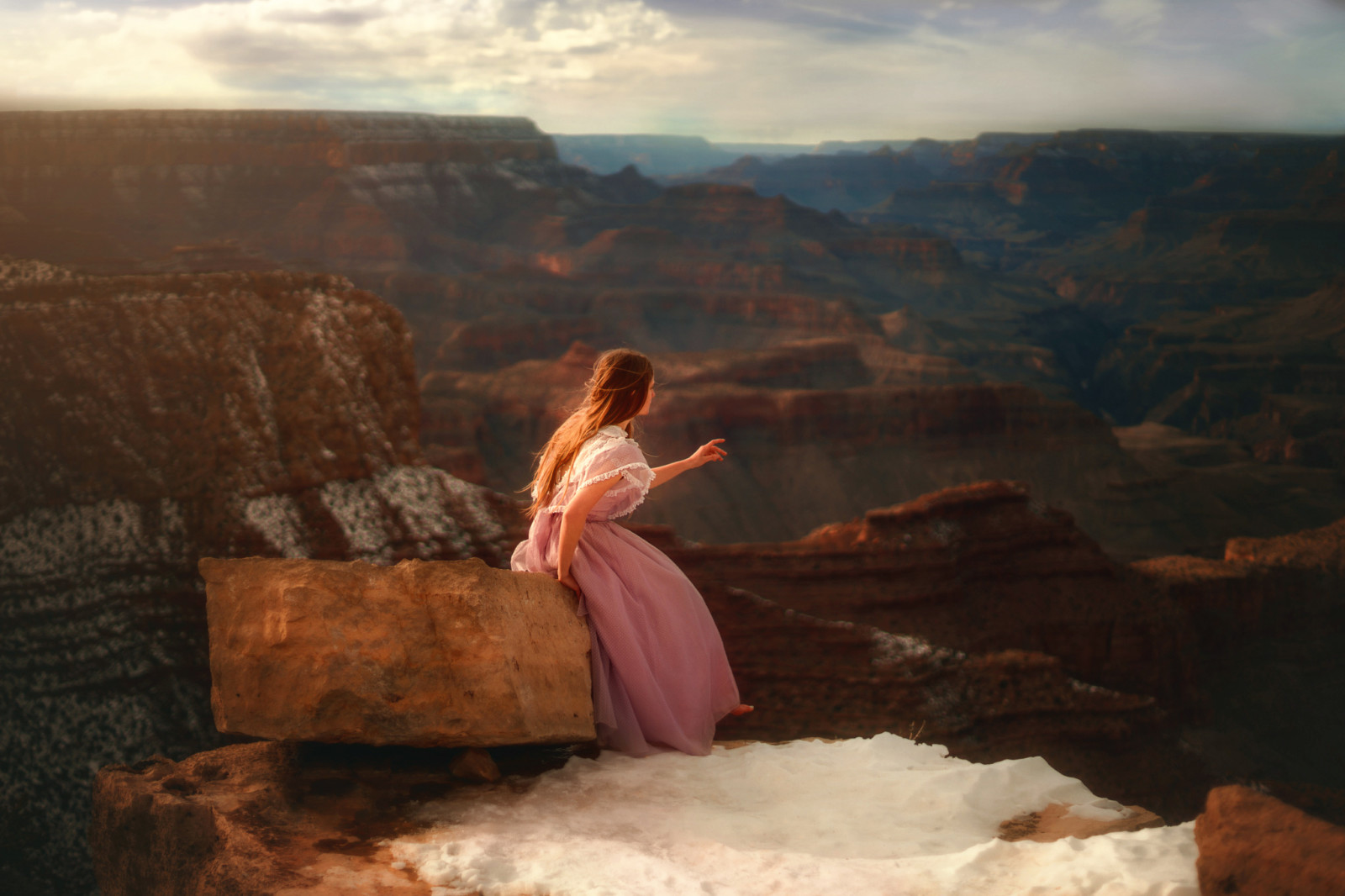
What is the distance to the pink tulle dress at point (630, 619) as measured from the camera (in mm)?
4977

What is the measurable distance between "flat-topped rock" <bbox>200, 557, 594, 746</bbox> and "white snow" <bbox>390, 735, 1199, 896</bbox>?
0.38m

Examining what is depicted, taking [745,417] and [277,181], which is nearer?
[745,417]

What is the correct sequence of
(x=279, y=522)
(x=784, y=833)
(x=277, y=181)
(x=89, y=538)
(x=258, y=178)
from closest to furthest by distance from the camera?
(x=784, y=833) → (x=89, y=538) → (x=279, y=522) → (x=258, y=178) → (x=277, y=181)

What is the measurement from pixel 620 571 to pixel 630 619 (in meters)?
0.25

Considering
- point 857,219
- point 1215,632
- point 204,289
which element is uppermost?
point 857,219

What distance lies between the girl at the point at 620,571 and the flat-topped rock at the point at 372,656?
0.55m

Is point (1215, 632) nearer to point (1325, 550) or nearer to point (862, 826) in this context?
point (1325, 550)

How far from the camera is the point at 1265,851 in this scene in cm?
301

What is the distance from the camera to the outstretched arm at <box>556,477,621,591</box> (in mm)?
4719

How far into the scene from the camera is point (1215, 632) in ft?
79.1

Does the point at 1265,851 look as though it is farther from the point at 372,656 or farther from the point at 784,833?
the point at 372,656

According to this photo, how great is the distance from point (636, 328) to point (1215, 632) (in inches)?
2119

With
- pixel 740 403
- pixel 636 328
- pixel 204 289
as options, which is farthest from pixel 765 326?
pixel 204 289

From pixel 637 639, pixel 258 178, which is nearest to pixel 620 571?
pixel 637 639
